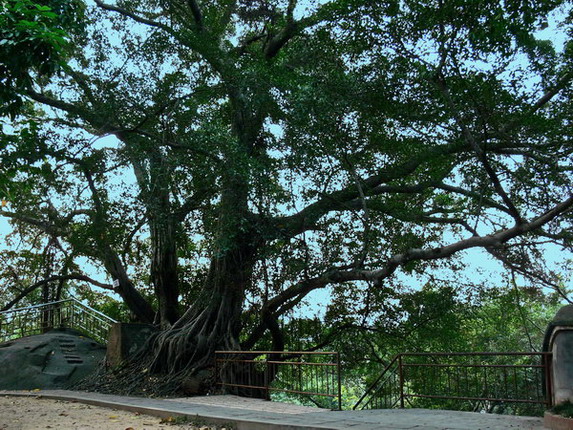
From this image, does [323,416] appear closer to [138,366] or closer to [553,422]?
[553,422]

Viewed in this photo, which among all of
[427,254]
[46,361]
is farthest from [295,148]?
[46,361]

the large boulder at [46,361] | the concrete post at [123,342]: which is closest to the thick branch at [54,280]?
the large boulder at [46,361]

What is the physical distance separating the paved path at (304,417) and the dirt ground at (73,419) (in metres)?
0.25

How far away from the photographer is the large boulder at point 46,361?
14922mm

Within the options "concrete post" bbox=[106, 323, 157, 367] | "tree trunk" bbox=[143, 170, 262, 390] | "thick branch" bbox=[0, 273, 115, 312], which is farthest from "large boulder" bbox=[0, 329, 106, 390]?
"thick branch" bbox=[0, 273, 115, 312]

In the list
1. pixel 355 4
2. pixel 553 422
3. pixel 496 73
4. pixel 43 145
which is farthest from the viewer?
pixel 43 145

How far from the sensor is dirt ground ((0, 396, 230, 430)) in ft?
27.9

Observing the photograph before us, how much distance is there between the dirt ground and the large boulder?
127 inches

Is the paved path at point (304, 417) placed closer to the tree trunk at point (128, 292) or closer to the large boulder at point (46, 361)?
the large boulder at point (46, 361)

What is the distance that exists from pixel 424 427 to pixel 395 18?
24.1 ft

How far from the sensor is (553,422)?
6805mm

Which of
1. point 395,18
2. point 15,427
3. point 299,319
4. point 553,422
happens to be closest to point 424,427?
point 553,422

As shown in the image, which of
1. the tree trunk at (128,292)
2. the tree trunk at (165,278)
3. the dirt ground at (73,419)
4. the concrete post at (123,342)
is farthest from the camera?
the tree trunk at (128,292)

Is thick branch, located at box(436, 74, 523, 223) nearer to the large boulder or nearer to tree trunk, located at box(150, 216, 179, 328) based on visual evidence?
tree trunk, located at box(150, 216, 179, 328)
